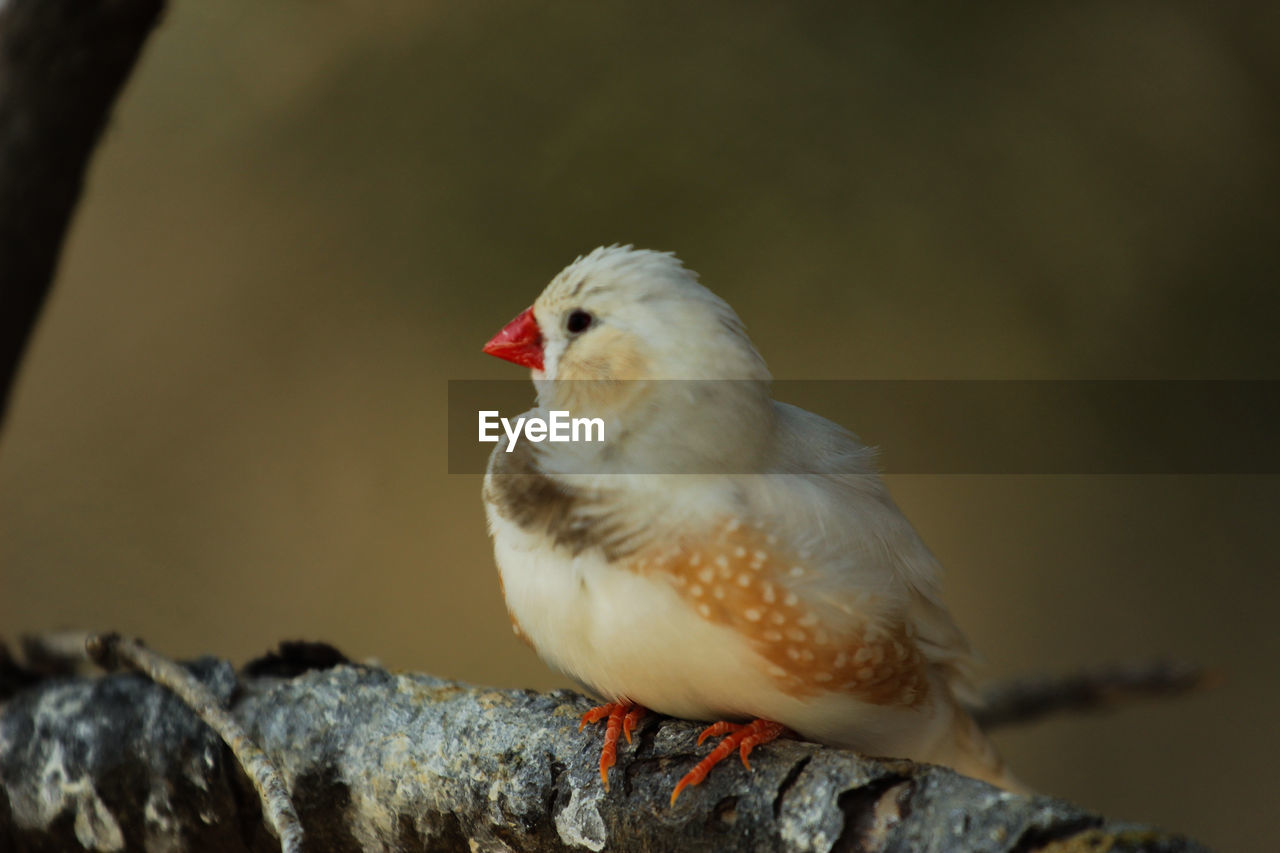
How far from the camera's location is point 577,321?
2.23ft

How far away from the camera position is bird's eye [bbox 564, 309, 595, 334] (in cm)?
67

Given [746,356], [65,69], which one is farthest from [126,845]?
[65,69]

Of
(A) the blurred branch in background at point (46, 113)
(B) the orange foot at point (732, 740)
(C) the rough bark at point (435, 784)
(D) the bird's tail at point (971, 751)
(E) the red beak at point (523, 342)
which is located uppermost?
(A) the blurred branch in background at point (46, 113)

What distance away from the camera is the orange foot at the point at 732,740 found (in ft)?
1.89

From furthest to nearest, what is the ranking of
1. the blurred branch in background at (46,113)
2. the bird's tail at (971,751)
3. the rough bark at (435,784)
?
the blurred branch in background at (46,113)
the bird's tail at (971,751)
the rough bark at (435,784)

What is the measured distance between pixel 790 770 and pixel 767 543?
0.13 metres

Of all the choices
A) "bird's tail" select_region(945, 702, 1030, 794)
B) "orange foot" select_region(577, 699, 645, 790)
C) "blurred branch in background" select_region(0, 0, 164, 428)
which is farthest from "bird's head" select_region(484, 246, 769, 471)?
"blurred branch in background" select_region(0, 0, 164, 428)

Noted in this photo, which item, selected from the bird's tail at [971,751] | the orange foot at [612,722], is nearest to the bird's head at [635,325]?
Answer: the orange foot at [612,722]

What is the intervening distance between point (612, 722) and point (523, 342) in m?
0.26

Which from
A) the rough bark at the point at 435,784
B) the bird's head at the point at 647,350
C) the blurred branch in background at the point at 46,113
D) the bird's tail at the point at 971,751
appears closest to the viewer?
the rough bark at the point at 435,784

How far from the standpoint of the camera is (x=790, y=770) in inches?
22.0

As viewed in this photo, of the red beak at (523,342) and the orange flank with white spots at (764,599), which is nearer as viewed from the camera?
the orange flank with white spots at (764,599)

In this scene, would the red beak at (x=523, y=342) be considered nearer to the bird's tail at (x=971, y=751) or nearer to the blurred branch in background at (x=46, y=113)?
the bird's tail at (x=971, y=751)

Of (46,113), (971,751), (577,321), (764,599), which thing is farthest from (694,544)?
(46,113)
